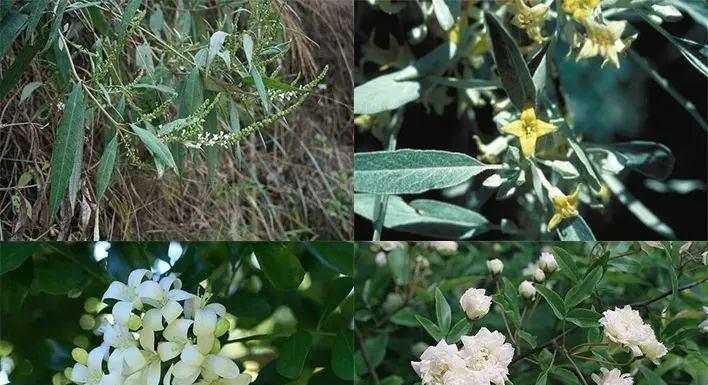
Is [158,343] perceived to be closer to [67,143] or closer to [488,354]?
[67,143]

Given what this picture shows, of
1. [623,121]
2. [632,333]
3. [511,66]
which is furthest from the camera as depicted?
[623,121]

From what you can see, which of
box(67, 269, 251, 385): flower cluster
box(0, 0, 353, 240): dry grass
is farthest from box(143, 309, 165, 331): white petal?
box(0, 0, 353, 240): dry grass

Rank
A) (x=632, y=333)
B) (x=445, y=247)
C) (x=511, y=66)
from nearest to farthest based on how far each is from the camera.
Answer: (x=632, y=333)
(x=511, y=66)
(x=445, y=247)

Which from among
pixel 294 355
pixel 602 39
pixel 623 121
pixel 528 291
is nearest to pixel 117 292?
pixel 294 355

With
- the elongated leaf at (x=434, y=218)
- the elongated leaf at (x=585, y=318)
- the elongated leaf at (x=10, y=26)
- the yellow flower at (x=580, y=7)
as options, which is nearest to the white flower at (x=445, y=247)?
the elongated leaf at (x=434, y=218)

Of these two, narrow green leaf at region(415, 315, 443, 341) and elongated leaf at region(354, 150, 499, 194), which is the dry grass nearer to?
elongated leaf at region(354, 150, 499, 194)

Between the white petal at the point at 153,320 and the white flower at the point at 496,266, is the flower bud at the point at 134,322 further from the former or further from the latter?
the white flower at the point at 496,266

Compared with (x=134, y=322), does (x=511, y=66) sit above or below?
above
